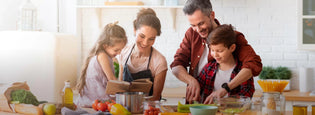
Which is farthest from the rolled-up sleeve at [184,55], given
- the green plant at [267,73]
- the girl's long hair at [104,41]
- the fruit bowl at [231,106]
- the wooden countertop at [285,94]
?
the green plant at [267,73]

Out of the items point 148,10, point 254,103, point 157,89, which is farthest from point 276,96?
point 148,10

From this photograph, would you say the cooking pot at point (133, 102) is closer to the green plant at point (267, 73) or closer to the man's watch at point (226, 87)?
the man's watch at point (226, 87)

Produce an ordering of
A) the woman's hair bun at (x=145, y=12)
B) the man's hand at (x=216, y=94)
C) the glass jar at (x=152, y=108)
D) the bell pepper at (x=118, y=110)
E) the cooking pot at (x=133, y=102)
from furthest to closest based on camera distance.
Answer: the woman's hair bun at (x=145, y=12) < the man's hand at (x=216, y=94) < the cooking pot at (x=133, y=102) < the bell pepper at (x=118, y=110) < the glass jar at (x=152, y=108)

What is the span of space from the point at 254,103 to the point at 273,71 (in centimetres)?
221

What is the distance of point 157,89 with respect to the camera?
343 centimetres

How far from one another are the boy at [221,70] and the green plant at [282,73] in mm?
1457

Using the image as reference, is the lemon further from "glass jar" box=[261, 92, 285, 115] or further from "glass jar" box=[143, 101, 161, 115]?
"glass jar" box=[261, 92, 285, 115]

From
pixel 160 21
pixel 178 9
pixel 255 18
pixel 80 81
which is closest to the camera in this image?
pixel 80 81

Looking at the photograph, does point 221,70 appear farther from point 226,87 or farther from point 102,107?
point 102,107

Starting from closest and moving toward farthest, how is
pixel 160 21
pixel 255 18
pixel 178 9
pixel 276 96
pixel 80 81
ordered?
pixel 276 96, pixel 80 81, pixel 160 21, pixel 178 9, pixel 255 18

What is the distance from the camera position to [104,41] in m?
3.33

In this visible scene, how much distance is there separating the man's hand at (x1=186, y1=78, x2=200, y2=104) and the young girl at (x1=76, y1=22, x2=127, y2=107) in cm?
62

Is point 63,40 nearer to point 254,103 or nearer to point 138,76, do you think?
point 138,76

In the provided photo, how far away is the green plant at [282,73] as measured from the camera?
15.2ft
